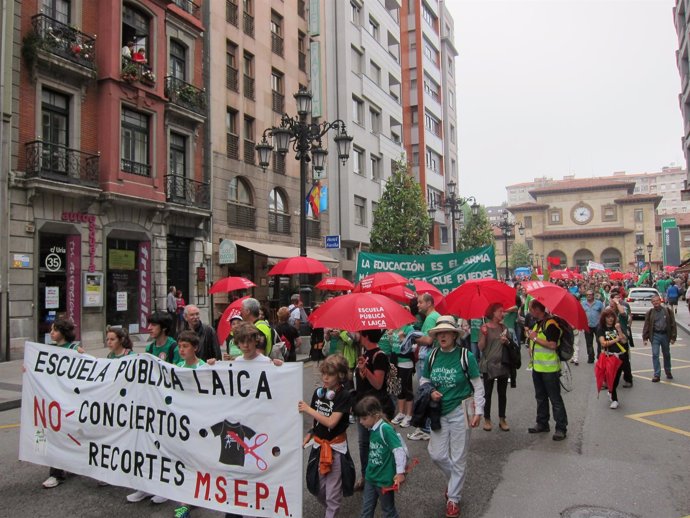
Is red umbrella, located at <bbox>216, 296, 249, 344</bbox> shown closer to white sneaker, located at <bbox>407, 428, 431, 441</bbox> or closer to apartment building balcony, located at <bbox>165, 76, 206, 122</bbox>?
white sneaker, located at <bbox>407, 428, 431, 441</bbox>

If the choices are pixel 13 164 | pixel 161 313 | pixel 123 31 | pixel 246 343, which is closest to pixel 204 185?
pixel 123 31

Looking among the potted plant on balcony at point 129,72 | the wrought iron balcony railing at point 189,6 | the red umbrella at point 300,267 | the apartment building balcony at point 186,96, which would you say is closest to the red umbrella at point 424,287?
the red umbrella at point 300,267

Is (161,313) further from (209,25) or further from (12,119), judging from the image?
(209,25)

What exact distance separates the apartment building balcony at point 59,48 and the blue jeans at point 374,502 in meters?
16.2

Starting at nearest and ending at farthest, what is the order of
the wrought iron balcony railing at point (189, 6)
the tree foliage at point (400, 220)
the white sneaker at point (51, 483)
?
1. the white sneaker at point (51, 483)
2. the wrought iron balcony railing at point (189, 6)
3. the tree foliage at point (400, 220)

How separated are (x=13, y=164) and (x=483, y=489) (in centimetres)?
1516

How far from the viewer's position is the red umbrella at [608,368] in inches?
346

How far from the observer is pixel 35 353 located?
18.9 ft

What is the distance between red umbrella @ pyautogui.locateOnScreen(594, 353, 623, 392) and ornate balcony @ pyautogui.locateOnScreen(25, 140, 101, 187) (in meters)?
14.7

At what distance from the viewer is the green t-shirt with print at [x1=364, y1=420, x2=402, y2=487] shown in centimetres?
418

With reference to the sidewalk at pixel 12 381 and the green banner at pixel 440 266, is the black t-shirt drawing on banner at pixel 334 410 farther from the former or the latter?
the green banner at pixel 440 266

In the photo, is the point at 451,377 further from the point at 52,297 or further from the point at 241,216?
the point at 241,216

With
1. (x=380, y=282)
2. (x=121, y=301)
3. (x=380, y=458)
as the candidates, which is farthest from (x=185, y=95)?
(x=380, y=458)

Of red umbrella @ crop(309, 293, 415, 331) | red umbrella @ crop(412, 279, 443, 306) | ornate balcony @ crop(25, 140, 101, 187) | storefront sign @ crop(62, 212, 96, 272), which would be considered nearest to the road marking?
red umbrella @ crop(309, 293, 415, 331)
